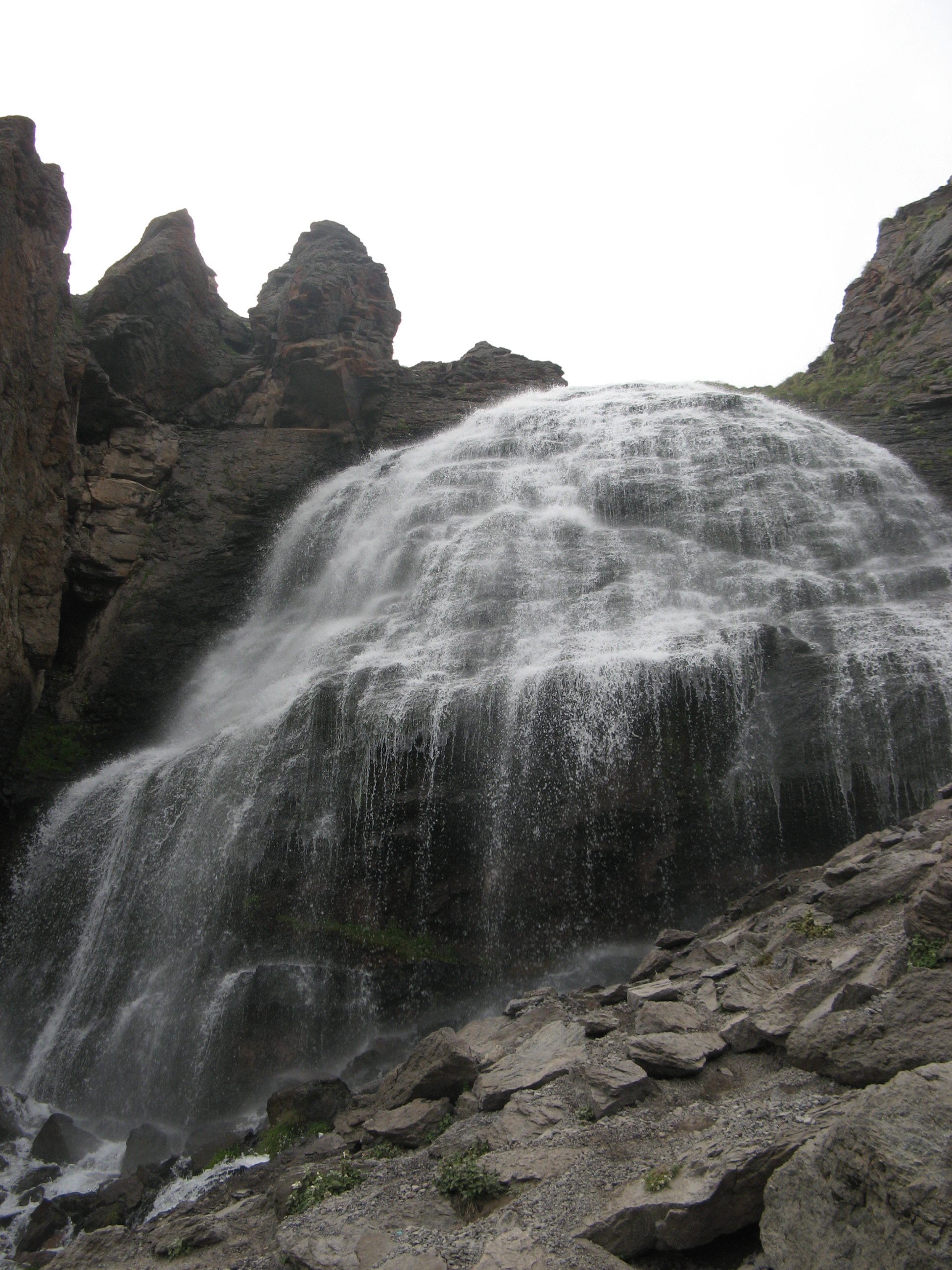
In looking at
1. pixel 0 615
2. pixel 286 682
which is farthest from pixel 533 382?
pixel 0 615

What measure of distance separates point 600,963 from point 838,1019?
23.1 ft

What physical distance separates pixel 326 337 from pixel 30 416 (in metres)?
14.5

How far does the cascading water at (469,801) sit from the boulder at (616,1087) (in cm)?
571

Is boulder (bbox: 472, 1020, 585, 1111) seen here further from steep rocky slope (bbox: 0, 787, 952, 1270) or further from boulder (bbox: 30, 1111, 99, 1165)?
boulder (bbox: 30, 1111, 99, 1165)

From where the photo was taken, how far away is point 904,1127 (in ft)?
12.5

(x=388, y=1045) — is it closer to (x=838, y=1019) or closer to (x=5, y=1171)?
(x=5, y=1171)

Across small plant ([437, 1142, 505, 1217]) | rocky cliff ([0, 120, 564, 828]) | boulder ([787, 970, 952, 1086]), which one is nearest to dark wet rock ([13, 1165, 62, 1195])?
small plant ([437, 1142, 505, 1217])

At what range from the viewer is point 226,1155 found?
1045cm

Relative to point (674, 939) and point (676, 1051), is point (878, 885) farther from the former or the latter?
point (674, 939)

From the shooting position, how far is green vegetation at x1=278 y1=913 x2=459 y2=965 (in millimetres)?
13102

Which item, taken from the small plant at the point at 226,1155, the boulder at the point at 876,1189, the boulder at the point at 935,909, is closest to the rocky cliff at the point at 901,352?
the boulder at the point at 935,909

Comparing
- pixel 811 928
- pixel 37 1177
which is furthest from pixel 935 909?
pixel 37 1177

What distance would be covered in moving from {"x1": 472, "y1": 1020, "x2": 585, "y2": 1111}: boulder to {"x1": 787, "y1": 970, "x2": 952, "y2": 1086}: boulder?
2642mm

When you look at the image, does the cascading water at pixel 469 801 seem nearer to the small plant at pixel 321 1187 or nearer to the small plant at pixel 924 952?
the small plant at pixel 321 1187
